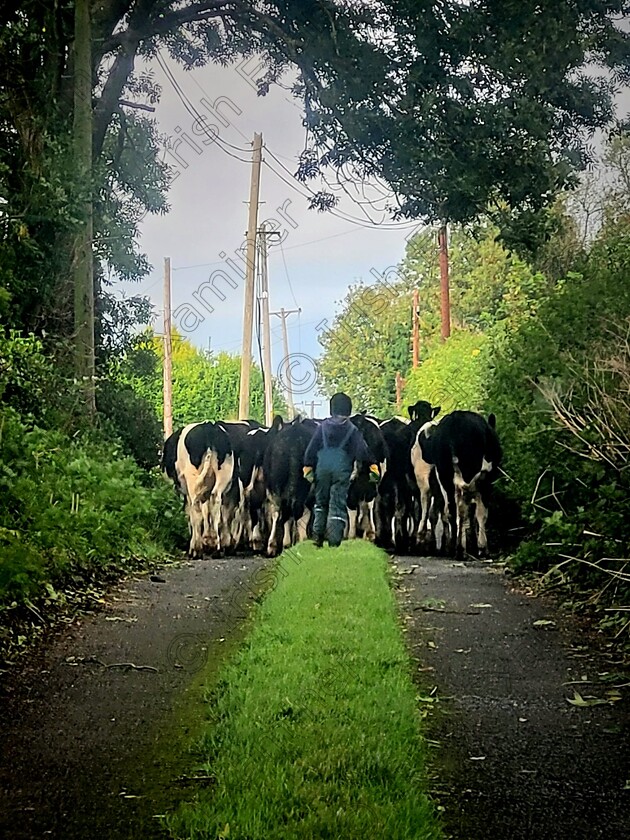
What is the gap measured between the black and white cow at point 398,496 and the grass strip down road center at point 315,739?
7508mm

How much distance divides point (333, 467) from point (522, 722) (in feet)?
22.6

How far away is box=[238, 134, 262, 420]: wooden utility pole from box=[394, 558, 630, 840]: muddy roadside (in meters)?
18.2

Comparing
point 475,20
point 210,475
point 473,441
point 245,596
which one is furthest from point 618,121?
point 245,596

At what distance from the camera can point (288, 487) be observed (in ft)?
50.7

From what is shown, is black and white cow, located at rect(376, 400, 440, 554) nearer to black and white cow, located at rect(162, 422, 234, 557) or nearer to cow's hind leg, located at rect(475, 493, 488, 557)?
cow's hind leg, located at rect(475, 493, 488, 557)

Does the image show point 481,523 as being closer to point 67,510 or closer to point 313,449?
point 313,449

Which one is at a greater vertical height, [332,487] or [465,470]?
[465,470]

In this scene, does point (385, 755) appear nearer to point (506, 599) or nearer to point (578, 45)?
point (506, 599)

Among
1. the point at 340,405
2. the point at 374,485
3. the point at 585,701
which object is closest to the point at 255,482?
the point at 374,485

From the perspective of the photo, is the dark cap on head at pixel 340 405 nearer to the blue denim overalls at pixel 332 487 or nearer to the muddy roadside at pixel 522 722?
the blue denim overalls at pixel 332 487

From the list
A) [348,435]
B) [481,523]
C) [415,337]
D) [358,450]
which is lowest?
[481,523]

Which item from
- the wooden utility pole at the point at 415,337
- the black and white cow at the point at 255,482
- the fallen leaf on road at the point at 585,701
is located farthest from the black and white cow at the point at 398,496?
the wooden utility pole at the point at 415,337

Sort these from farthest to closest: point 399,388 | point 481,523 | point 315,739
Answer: point 399,388, point 481,523, point 315,739

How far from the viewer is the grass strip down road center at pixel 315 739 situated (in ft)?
13.1
